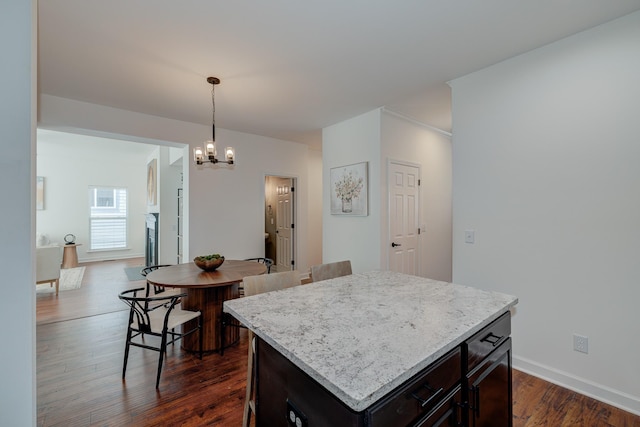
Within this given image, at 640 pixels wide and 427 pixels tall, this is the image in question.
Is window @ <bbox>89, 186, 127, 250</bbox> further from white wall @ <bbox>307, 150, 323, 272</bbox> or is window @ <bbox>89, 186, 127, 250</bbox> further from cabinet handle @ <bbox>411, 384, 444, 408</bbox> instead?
cabinet handle @ <bbox>411, 384, 444, 408</bbox>

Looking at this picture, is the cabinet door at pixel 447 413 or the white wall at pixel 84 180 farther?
the white wall at pixel 84 180

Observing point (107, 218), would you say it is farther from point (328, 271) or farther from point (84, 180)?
point (328, 271)

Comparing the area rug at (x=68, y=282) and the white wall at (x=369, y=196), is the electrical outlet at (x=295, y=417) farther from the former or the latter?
the area rug at (x=68, y=282)

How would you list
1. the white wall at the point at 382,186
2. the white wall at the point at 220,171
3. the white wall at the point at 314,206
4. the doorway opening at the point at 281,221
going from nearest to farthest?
1. the white wall at the point at 220,171
2. the white wall at the point at 382,186
3. the doorway opening at the point at 281,221
4. the white wall at the point at 314,206

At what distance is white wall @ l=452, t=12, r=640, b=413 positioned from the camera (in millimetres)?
1907

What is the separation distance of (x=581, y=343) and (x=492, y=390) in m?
1.43

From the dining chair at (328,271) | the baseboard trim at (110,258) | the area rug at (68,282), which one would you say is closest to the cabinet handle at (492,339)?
the dining chair at (328,271)

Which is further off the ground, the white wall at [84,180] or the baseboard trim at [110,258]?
the white wall at [84,180]

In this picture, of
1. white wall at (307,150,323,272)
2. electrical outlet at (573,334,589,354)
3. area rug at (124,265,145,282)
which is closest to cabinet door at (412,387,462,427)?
electrical outlet at (573,334,589,354)

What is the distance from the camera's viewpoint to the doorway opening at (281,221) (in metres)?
5.51

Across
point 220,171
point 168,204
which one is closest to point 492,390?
point 220,171

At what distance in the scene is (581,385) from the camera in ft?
6.77

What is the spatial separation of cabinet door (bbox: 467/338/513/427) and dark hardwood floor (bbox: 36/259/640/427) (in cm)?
68

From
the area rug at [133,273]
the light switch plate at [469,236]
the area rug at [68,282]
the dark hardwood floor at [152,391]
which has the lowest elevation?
the dark hardwood floor at [152,391]
